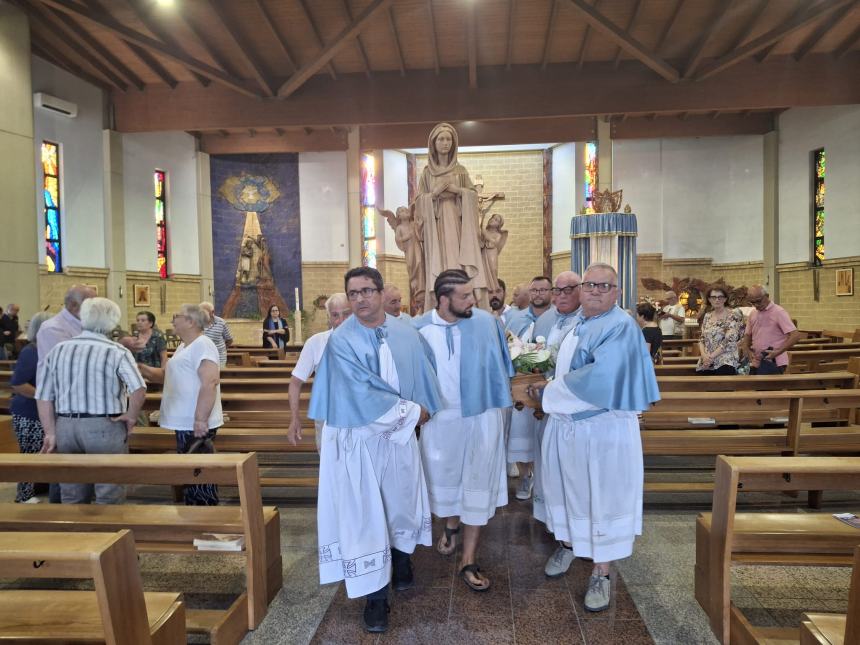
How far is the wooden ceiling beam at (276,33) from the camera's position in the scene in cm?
1002

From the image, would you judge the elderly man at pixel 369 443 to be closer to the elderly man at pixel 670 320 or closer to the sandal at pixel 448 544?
the sandal at pixel 448 544

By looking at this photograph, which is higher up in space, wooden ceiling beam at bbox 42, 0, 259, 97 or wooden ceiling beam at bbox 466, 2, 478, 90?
wooden ceiling beam at bbox 466, 2, 478, 90

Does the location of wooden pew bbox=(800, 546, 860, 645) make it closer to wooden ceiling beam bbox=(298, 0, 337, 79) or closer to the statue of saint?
the statue of saint

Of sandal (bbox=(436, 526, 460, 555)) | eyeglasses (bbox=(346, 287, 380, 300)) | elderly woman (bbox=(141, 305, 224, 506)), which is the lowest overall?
sandal (bbox=(436, 526, 460, 555))

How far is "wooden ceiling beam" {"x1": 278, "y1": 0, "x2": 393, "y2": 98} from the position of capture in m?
9.57

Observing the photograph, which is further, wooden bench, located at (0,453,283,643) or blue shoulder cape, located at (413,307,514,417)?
blue shoulder cape, located at (413,307,514,417)

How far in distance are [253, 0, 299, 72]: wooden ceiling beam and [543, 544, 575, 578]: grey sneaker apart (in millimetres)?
9936

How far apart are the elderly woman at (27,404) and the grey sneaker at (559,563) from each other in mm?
3365

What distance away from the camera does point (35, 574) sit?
1550mm

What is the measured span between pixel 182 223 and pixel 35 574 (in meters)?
15.9

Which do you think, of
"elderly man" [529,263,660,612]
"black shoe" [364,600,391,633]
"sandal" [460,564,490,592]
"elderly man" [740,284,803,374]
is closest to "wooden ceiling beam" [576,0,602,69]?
"elderly man" [740,284,803,374]

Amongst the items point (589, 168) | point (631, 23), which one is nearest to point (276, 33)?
point (631, 23)

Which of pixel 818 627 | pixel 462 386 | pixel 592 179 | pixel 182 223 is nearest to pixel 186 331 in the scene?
pixel 462 386

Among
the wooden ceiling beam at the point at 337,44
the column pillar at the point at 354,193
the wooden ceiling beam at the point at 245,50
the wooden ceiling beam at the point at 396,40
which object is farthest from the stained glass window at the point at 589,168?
the wooden ceiling beam at the point at 245,50
